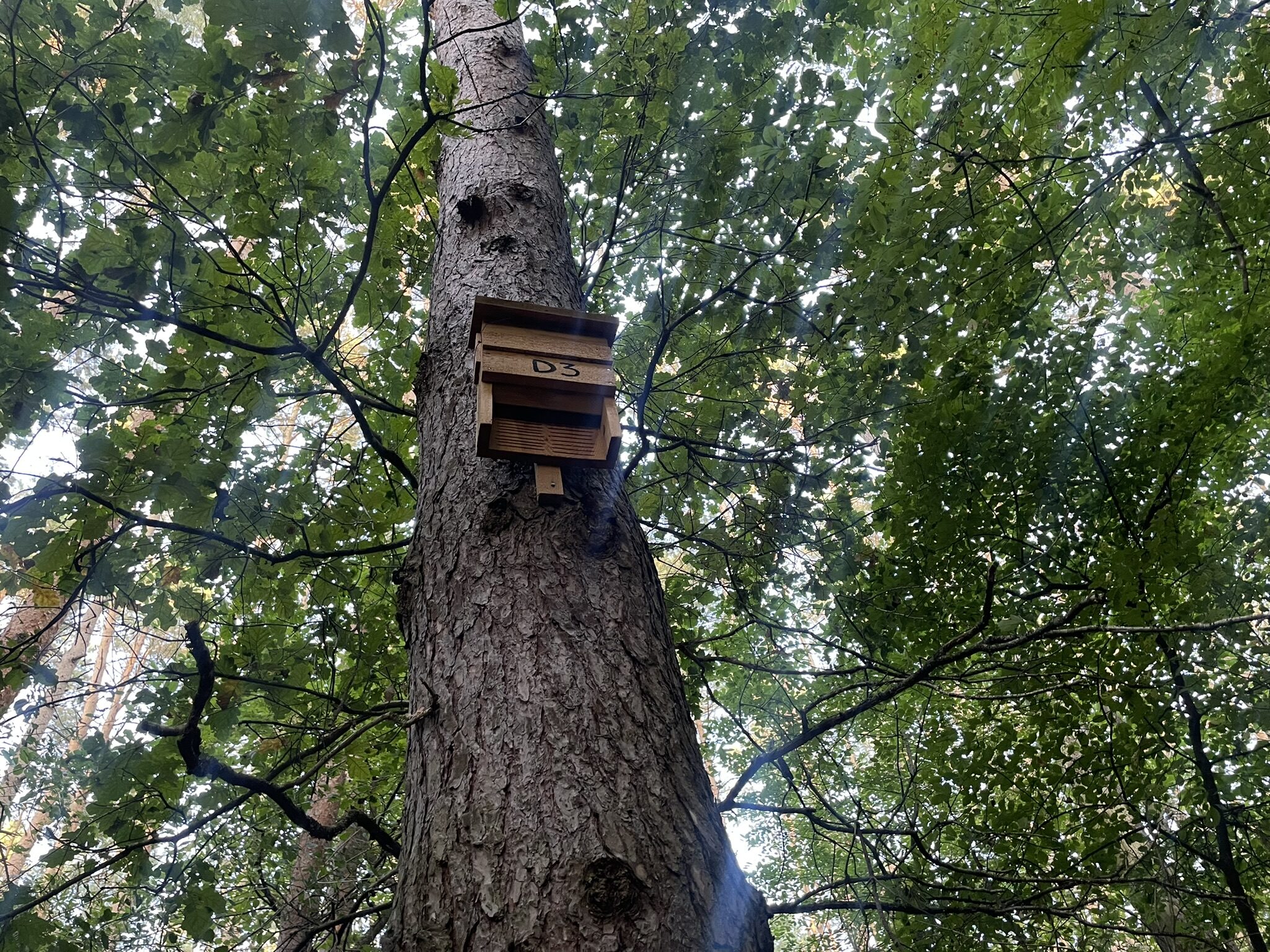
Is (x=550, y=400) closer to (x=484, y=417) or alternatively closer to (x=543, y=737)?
(x=484, y=417)

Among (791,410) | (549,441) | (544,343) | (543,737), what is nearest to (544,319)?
(544,343)

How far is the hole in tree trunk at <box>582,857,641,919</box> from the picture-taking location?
1.06 metres

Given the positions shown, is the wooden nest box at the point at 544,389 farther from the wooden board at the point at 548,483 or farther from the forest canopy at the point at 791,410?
the forest canopy at the point at 791,410

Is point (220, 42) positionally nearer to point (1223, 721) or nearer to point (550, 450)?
point (550, 450)

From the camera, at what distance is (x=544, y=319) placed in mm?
1853

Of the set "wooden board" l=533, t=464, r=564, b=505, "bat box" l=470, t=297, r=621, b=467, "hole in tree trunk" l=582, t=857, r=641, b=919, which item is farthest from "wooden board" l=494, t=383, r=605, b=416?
"hole in tree trunk" l=582, t=857, r=641, b=919

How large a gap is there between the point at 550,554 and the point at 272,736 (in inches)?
83.2

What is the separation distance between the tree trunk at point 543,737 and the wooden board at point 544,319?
279 millimetres

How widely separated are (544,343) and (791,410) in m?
2.23

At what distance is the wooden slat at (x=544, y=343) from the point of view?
5.89 feet

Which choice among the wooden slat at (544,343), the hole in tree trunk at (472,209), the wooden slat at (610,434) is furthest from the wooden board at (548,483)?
the hole in tree trunk at (472,209)

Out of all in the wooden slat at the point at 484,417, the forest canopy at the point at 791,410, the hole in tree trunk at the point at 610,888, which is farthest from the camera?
the forest canopy at the point at 791,410

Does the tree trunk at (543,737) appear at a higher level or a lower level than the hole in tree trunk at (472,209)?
lower

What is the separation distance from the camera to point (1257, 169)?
303 cm
